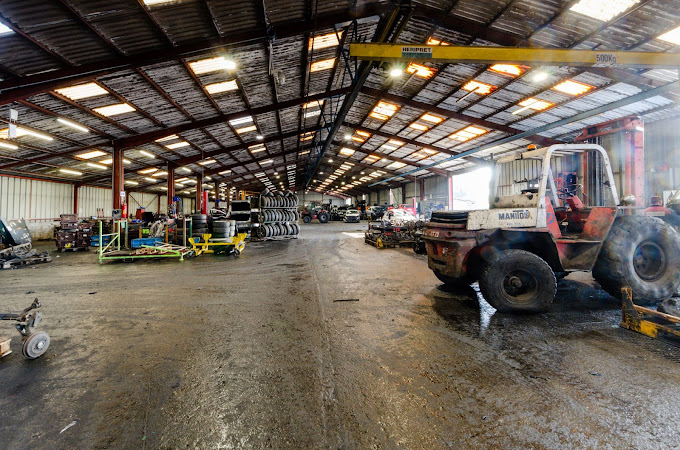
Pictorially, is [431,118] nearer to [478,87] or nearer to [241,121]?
[478,87]

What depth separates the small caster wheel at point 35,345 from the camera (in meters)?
2.73

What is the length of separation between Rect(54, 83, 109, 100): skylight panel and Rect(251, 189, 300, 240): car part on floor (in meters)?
7.57

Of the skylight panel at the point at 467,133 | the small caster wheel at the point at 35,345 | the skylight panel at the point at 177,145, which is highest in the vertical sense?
the skylight panel at the point at 467,133

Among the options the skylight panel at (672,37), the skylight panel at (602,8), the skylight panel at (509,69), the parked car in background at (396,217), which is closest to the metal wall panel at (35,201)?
the parked car in background at (396,217)

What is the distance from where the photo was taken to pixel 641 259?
170 inches

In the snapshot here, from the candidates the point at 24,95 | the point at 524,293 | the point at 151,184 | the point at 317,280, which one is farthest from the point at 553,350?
the point at 151,184

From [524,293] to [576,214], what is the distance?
6.62 feet

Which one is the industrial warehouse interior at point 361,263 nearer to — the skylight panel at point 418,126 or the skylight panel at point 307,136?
the skylight panel at point 418,126

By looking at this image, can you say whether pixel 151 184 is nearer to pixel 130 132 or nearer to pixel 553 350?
pixel 130 132

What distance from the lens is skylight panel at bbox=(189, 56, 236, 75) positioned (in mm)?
8195

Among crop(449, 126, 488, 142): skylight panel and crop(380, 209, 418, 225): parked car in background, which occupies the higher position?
crop(449, 126, 488, 142): skylight panel

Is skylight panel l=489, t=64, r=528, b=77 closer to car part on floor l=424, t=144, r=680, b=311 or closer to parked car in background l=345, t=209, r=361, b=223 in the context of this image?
car part on floor l=424, t=144, r=680, b=311

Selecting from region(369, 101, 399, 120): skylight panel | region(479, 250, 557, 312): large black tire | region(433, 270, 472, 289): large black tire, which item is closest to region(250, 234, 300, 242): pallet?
region(369, 101, 399, 120): skylight panel

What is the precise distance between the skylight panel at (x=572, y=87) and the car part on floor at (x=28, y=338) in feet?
47.4
